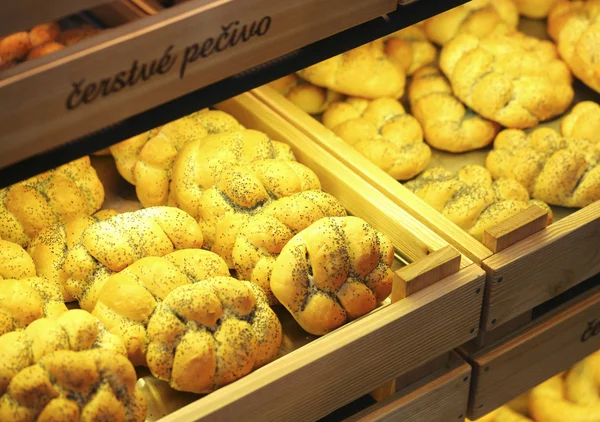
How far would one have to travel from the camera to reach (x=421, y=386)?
1.97m

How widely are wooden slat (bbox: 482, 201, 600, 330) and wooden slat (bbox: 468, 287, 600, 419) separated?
10 centimetres

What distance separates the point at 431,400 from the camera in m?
1.99

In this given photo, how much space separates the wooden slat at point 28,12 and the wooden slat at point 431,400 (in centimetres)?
109

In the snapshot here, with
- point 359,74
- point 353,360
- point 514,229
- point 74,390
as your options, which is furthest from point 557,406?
point 74,390

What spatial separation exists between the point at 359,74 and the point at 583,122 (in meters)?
0.67

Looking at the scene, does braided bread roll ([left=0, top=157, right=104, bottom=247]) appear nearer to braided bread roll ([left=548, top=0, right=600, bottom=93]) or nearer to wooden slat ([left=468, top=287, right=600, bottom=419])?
wooden slat ([left=468, top=287, right=600, bottom=419])

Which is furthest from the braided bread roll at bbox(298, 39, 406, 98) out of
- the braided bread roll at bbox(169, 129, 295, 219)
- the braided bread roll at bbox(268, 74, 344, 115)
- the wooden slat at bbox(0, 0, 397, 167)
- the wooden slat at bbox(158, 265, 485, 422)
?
the wooden slat at bbox(0, 0, 397, 167)

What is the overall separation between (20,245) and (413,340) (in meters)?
0.94

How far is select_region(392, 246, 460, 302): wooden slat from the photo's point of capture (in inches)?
69.9

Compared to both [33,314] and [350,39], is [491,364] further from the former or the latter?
[33,314]

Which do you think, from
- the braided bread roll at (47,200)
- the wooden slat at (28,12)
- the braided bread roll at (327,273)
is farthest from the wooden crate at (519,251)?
the wooden slat at (28,12)

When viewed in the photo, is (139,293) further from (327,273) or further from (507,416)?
(507,416)

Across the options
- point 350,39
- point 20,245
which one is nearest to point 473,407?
point 350,39

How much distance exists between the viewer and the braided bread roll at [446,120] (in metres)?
2.49
